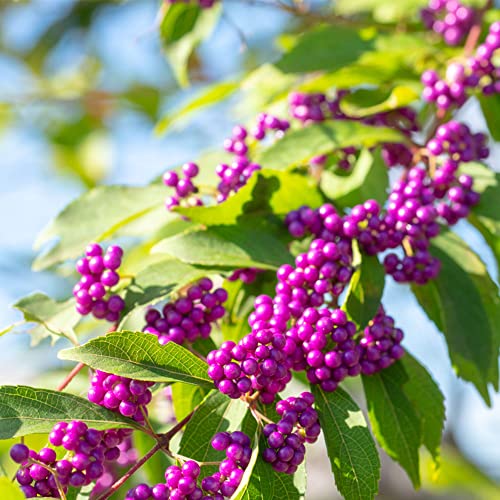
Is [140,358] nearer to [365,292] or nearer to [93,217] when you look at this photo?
[365,292]

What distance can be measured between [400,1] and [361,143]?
2.58 feet

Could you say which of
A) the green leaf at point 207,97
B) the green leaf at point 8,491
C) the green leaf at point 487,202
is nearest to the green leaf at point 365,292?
the green leaf at point 487,202

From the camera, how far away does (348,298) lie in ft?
4.54

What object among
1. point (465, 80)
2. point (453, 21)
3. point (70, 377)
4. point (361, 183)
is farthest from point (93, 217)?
point (453, 21)

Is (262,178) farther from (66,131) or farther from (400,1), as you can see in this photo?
(66,131)

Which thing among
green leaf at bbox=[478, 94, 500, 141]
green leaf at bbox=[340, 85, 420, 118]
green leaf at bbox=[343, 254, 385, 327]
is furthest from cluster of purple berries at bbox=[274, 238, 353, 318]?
green leaf at bbox=[478, 94, 500, 141]

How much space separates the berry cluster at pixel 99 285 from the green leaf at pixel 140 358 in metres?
0.23

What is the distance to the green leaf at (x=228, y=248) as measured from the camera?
146 centimetres

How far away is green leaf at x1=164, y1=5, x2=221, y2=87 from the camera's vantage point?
7.13ft

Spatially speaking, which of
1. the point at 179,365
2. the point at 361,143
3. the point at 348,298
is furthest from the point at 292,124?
the point at 179,365

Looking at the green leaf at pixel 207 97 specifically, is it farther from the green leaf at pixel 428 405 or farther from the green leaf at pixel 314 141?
the green leaf at pixel 428 405

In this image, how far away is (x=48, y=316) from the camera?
150cm

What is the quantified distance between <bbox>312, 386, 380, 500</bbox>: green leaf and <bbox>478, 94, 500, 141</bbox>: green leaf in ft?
3.31

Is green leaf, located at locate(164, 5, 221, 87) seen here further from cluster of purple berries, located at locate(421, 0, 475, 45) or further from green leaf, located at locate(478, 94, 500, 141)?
green leaf, located at locate(478, 94, 500, 141)
